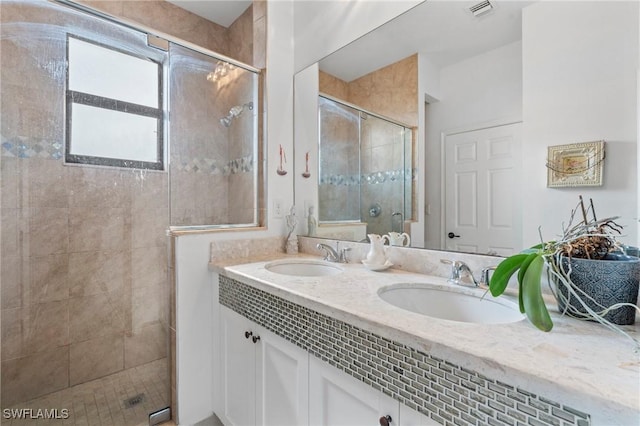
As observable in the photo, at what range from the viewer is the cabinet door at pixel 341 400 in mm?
781

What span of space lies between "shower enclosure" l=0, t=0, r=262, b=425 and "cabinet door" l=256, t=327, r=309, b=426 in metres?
0.68

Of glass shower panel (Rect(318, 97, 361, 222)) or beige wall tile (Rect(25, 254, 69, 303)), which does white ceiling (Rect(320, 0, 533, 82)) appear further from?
beige wall tile (Rect(25, 254, 69, 303))

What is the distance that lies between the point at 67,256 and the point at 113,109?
989mm

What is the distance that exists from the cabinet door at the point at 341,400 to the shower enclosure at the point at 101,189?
1023 millimetres

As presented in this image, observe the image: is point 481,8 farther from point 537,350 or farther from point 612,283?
point 537,350

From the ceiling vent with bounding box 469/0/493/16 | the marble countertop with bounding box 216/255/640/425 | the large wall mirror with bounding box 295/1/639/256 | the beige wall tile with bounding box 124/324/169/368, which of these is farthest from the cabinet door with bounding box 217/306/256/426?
the ceiling vent with bounding box 469/0/493/16

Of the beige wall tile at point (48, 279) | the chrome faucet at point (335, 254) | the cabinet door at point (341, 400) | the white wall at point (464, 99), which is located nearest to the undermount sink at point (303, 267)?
the chrome faucet at point (335, 254)

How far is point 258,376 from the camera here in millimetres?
1240

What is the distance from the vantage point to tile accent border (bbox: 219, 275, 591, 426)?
1.76 ft

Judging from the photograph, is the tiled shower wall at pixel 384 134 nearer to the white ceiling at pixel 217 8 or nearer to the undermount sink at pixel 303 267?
the undermount sink at pixel 303 267

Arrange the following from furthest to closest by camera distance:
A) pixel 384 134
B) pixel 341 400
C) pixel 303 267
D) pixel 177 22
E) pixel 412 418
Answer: pixel 177 22, pixel 303 267, pixel 384 134, pixel 341 400, pixel 412 418

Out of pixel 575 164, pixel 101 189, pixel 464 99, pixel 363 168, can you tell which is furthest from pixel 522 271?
pixel 101 189

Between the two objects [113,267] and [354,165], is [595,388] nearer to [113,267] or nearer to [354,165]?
[354,165]

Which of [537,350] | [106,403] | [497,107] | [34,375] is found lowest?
[106,403]
